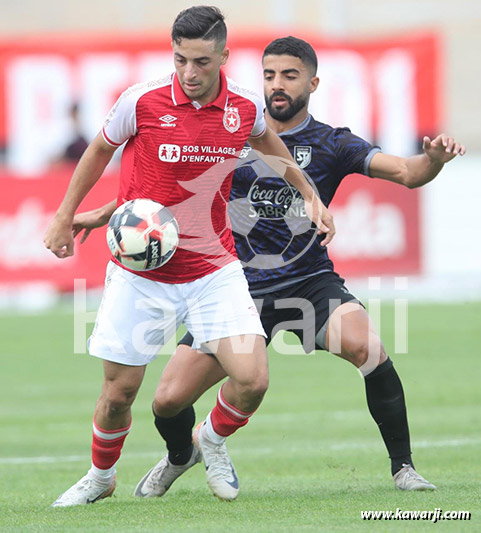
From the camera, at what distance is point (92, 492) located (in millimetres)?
6562

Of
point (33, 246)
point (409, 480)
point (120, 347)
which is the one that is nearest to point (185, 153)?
point (120, 347)

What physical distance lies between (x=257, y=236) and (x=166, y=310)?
43.2 inches

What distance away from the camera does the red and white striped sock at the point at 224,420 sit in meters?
6.63

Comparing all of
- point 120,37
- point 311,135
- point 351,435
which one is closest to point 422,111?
point 120,37

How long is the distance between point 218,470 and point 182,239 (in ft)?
4.29

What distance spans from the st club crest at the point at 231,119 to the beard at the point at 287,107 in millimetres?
912

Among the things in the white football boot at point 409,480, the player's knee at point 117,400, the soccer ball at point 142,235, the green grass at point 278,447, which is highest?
the soccer ball at point 142,235

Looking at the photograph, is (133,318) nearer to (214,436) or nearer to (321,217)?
(214,436)

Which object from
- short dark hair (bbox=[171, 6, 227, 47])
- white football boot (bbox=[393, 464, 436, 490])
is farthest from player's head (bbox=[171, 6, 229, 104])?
white football boot (bbox=[393, 464, 436, 490])

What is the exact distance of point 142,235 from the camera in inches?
242

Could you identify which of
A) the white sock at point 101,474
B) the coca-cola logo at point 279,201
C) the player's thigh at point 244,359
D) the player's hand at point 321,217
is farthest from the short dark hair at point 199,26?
the white sock at point 101,474

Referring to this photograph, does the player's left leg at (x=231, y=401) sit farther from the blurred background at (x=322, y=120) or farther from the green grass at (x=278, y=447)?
the blurred background at (x=322, y=120)

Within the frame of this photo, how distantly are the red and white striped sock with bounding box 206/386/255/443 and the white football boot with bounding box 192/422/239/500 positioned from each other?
0.04 metres

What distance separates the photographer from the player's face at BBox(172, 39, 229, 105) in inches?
241
